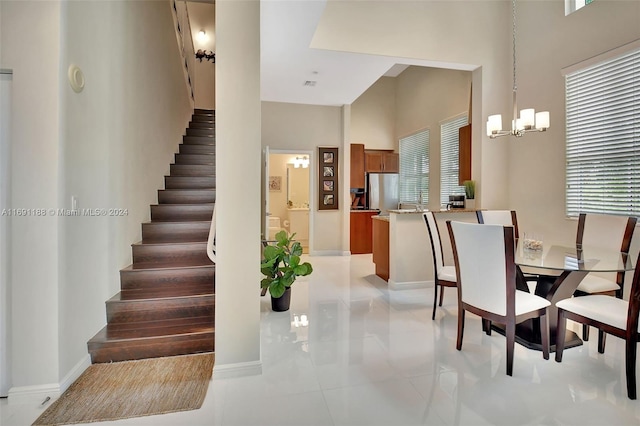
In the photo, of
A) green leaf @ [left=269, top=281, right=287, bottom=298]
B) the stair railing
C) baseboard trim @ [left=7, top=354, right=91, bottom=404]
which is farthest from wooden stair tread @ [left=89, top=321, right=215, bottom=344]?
the stair railing

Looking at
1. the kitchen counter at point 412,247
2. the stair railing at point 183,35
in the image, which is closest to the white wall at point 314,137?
the stair railing at point 183,35

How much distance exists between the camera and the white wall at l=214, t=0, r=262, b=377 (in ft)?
7.11

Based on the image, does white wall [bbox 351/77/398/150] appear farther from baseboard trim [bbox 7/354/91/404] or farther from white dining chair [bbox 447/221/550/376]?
baseboard trim [bbox 7/354/91/404]

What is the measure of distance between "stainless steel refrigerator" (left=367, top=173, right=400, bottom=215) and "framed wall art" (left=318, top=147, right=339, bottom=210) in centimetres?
99

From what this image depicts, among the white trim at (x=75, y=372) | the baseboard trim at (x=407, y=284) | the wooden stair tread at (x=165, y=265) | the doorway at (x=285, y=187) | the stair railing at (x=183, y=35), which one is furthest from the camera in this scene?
the doorway at (x=285, y=187)

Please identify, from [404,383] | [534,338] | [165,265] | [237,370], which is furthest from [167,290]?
[534,338]

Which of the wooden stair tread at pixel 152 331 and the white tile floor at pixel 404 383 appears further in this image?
the wooden stair tread at pixel 152 331

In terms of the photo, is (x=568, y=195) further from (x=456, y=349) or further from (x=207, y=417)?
(x=207, y=417)

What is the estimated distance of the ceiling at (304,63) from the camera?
3.42 meters

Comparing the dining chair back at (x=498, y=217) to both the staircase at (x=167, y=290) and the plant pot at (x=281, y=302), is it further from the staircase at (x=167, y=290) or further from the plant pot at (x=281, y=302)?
the staircase at (x=167, y=290)

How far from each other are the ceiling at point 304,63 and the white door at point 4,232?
2368mm

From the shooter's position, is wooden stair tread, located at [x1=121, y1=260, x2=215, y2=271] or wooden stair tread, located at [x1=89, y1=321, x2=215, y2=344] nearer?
wooden stair tread, located at [x1=89, y1=321, x2=215, y2=344]

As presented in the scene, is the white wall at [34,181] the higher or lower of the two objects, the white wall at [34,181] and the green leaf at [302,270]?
the higher

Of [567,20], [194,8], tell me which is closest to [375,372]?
[567,20]
